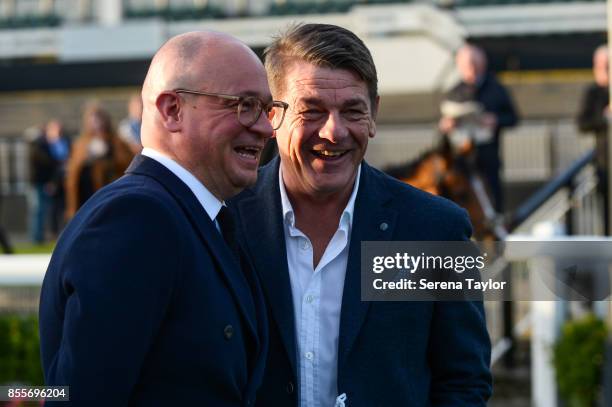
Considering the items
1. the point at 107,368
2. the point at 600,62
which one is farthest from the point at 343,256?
the point at 600,62

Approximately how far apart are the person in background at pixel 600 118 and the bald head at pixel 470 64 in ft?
2.62

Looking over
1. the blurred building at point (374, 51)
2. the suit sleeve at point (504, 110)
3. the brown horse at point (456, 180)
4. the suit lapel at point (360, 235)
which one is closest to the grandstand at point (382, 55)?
the blurred building at point (374, 51)

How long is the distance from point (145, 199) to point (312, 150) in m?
0.73

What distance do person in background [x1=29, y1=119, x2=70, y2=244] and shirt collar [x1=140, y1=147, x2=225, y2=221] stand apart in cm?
1215

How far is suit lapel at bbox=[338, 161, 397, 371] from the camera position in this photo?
2.75 meters

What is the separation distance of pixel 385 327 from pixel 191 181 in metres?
0.69

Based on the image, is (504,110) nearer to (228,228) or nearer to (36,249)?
(36,249)

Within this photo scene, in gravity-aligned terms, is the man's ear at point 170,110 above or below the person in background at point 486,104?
below

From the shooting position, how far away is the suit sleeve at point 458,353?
283 centimetres

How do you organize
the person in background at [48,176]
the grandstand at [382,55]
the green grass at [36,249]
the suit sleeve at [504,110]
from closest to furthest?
the suit sleeve at [504,110] < the green grass at [36,249] < the person in background at [48,176] < the grandstand at [382,55]

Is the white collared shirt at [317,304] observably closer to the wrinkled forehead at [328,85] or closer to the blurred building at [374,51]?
the wrinkled forehead at [328,85]

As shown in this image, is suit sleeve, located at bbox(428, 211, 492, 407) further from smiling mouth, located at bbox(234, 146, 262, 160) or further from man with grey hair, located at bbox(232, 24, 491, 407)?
smiling mouth, located at bbox(234, 146, 262, 160)

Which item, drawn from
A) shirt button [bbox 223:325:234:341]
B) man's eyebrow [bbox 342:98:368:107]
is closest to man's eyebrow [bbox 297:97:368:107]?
man's eyebrow [bbox 342:98:368:107]

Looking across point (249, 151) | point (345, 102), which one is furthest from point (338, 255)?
point (249, 151)
